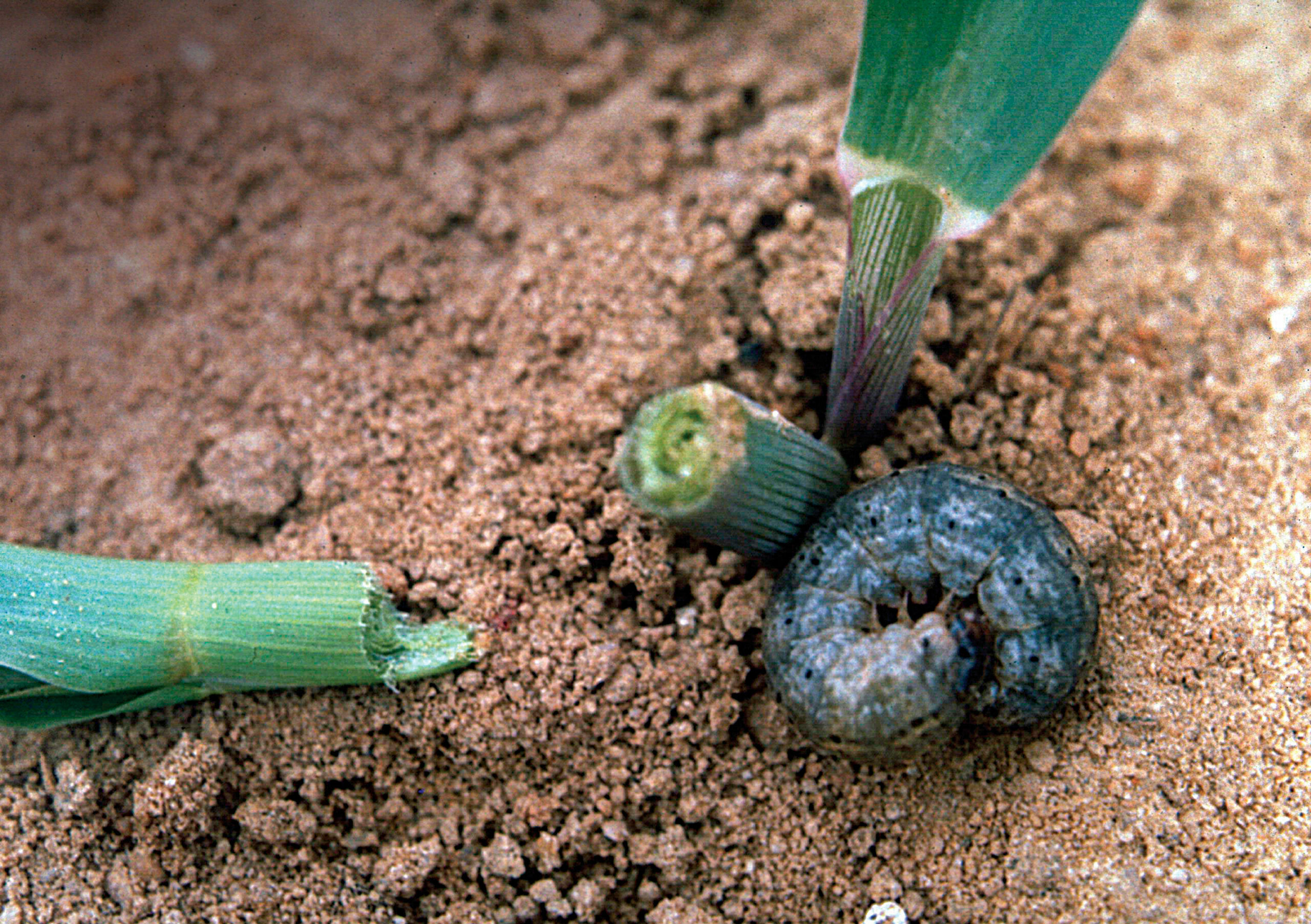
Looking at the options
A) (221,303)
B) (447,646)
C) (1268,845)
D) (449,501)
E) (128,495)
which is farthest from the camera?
(221,303)

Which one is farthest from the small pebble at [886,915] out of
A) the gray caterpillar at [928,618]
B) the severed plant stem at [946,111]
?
the severed plant stem at [946,111]

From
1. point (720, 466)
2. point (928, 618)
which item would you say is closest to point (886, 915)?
point (928, 618)

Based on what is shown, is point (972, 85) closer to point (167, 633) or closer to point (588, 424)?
point (588, 424)

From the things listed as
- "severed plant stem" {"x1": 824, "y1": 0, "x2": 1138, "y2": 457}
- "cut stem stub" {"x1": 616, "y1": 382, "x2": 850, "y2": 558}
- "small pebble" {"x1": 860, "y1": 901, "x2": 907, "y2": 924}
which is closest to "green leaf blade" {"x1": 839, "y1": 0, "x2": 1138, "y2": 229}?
"severed plant stem" {"x1": 824, "y1": 0, "x2": 1138, "y2": 457}

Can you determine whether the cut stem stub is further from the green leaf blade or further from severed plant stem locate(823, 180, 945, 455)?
the green leaf blade

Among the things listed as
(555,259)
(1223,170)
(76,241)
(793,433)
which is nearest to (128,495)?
(76,241)

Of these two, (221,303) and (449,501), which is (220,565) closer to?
(449,501)
